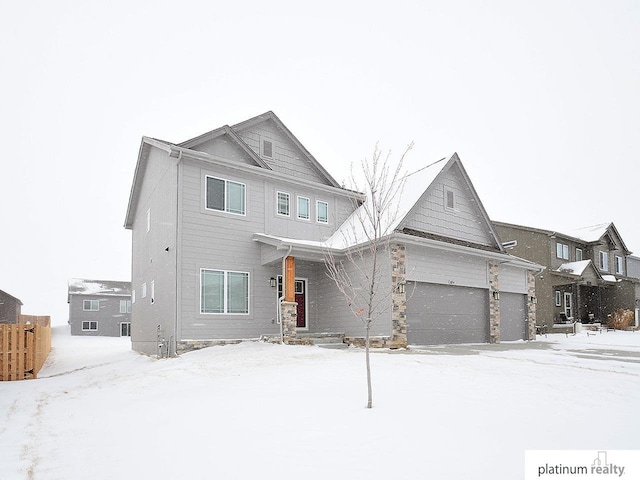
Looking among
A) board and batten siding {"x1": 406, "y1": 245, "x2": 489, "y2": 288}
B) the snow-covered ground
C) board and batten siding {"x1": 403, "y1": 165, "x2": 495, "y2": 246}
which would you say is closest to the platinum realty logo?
the snow-covered ground

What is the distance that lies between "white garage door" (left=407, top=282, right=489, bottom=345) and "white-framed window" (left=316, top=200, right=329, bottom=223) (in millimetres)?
4525

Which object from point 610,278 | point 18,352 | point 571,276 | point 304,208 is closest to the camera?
point 18,352

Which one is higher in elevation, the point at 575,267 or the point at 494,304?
the point at 575,267

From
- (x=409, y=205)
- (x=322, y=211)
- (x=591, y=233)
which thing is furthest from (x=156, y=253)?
(x=591, y=233)

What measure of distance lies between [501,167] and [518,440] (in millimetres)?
161863

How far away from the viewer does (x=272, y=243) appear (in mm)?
16391

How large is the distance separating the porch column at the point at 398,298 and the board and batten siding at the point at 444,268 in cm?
50

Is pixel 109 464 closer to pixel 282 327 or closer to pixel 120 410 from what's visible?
pixel 120 410

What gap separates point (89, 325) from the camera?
47344mm

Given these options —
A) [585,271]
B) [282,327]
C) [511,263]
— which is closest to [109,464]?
[282,327]

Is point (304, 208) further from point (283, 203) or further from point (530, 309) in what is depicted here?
point (530, 309)

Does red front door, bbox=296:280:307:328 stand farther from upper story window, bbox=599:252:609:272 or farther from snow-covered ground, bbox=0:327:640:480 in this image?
upper story window, bbox=599:252:609:272

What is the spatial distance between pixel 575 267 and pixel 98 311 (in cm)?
4124

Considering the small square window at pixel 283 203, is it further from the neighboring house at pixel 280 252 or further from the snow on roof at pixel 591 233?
the snow on roof at pixel 591 233
